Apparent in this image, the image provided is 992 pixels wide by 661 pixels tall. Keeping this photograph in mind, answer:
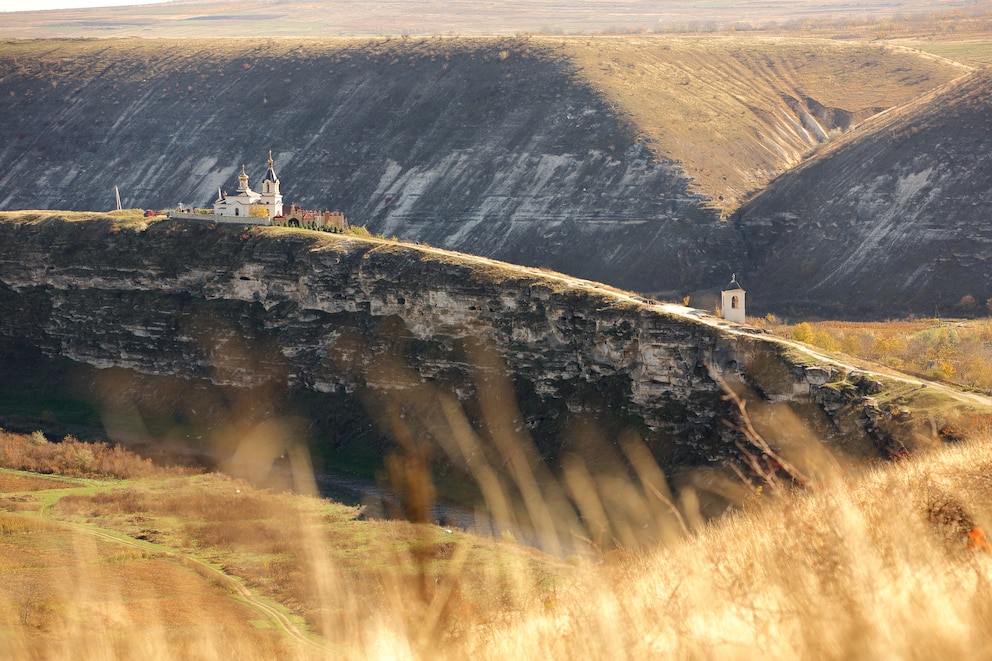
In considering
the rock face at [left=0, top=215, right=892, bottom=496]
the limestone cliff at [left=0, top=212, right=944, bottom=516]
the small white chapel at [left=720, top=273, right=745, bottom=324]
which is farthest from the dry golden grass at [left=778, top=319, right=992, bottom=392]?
the rock face at [left=0, top=215, right=892, bottom=496]

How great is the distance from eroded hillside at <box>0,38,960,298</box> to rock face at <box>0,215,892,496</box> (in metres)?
36.3

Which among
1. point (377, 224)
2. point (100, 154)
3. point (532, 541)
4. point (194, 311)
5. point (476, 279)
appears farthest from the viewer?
point (100, 154)

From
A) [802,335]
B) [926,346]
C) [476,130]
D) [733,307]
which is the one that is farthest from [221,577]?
[476,130]

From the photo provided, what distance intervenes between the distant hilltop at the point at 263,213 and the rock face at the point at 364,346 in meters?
1.56

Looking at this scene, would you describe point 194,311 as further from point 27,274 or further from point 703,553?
point 703,553

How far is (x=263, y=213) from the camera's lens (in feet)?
277

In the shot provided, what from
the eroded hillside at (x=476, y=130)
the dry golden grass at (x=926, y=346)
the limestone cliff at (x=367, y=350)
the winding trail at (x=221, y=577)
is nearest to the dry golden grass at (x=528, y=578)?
the winding trail at (x=221, y=577)

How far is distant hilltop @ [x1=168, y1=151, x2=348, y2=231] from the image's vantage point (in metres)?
84.2

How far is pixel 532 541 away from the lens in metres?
52.4

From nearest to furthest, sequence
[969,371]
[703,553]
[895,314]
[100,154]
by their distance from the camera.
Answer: [703,553] < [969,371] < [895,314] < [100,154]

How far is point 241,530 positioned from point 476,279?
21.4 meters

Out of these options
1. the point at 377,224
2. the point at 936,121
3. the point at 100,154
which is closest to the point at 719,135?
the point at 936,121

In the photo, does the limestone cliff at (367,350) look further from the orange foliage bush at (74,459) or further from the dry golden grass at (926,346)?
the dry golden grass at (926,346)

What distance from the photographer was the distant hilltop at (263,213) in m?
84.2
